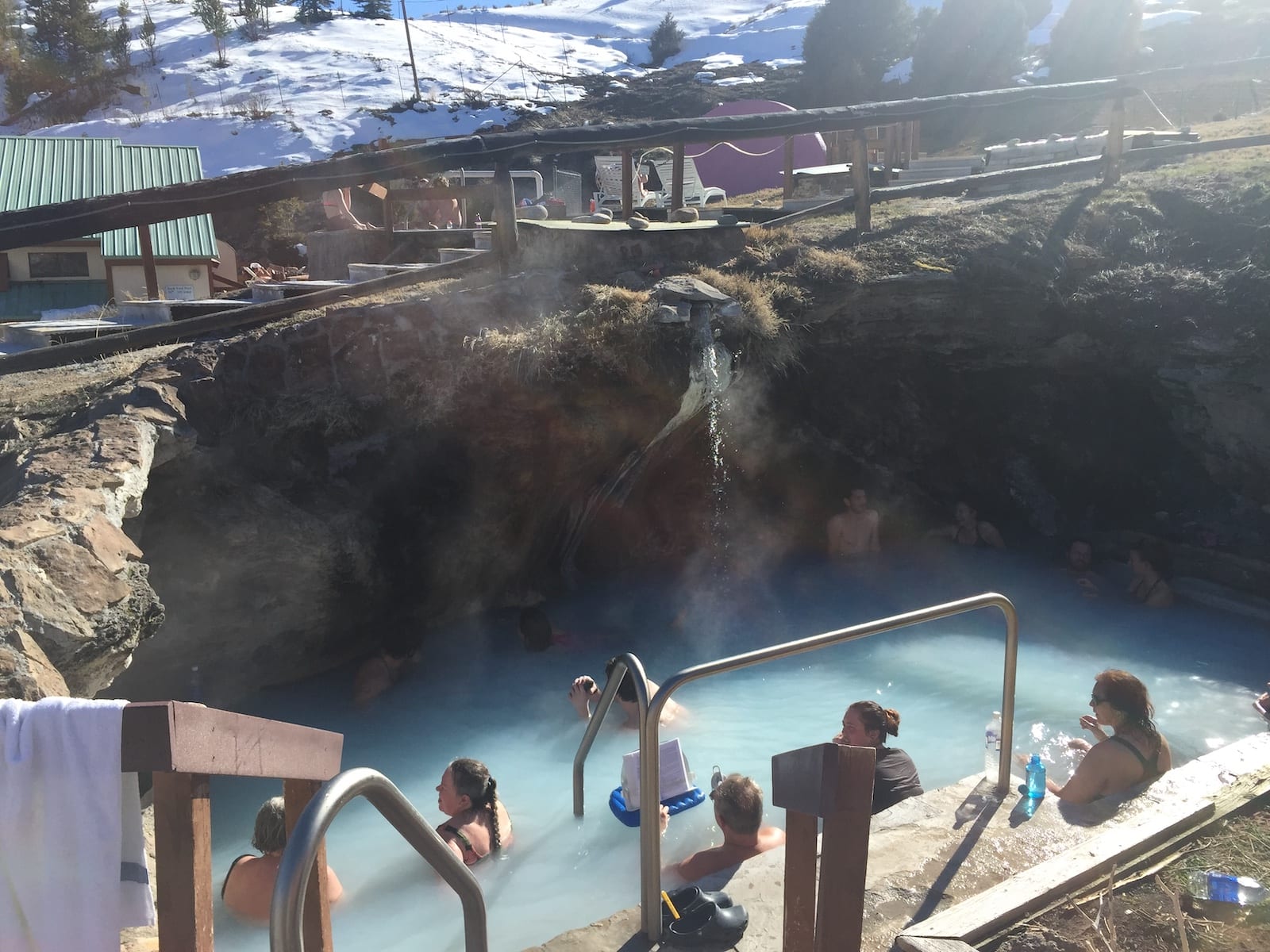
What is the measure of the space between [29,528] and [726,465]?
669cm

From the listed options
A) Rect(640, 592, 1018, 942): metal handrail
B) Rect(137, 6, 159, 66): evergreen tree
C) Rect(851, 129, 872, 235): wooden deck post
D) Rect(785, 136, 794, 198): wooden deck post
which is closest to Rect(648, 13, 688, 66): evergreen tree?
Rect(137, 6, 159, 66): evergreen tree

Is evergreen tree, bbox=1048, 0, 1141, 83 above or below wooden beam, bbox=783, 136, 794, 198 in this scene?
above

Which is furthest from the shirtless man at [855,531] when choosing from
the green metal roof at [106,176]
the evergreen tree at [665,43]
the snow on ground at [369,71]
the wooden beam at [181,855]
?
the evergreen tree at [665,43]

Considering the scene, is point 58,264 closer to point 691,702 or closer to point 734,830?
point 691,702

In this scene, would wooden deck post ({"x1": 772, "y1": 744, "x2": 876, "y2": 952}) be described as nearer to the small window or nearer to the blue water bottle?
the blue water bottle

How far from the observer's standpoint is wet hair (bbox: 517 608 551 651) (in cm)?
759

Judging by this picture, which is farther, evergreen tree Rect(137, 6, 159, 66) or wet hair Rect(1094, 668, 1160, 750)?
evergreen tree Rect(137, 6, 159, 66)

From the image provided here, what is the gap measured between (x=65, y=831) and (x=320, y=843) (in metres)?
0.67

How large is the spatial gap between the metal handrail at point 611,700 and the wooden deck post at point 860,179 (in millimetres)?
6656

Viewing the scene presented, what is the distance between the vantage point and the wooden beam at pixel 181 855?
5.60 ft

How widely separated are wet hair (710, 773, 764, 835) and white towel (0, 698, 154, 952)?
9.23 feet

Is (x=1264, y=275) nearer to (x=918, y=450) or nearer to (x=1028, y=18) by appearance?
(x=918, y=450)

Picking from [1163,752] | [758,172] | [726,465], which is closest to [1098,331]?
[726,465]

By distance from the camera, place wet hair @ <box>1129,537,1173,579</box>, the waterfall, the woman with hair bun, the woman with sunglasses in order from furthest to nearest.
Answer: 1. wet hair @ <box>1129,537,1173,579</box>
2. the waterfall
3. the woman with hair bun
4. the woman with sunglasses
